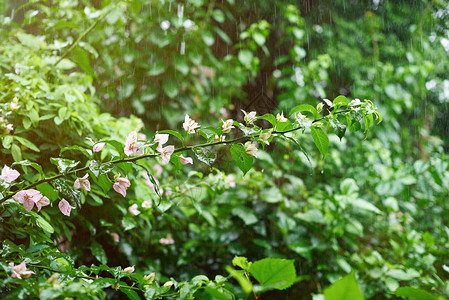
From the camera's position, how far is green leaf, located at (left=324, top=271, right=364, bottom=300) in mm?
291

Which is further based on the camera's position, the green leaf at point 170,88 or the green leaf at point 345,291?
the green leaf at point 170,88

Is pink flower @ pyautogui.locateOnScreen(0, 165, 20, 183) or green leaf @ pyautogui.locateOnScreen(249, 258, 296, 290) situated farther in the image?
pink flower @ pyautogui.locateOnScreen(0, 165, 20, 183)

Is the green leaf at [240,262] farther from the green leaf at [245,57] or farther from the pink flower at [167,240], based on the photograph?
the green leaf at [245,57]

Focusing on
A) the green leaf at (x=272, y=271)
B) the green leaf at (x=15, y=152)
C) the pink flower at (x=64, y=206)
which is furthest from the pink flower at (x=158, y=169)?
the green leaf at (x=272, y=271)

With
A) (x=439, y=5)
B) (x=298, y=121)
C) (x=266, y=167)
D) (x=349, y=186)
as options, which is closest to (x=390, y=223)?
(x=349, y=186)

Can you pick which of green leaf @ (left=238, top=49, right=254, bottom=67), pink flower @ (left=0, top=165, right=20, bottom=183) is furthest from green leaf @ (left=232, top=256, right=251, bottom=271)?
green leaf @ (left=238, top=49, right=254, bottom=67)

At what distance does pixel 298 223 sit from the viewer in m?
1.63

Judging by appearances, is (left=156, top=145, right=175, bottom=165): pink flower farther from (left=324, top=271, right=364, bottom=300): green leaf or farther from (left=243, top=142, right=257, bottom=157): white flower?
(left=324, top=271, right=364, bottom=300): green leaf

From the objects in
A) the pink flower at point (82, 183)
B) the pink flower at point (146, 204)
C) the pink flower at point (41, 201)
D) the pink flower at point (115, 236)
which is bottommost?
the pink flower at point (115, 236)

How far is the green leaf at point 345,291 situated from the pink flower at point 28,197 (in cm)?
54

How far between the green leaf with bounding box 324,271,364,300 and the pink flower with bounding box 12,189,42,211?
0.54 meters

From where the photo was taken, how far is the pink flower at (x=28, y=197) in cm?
60

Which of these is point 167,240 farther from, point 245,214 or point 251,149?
point 251,149

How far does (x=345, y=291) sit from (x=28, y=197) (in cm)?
57
